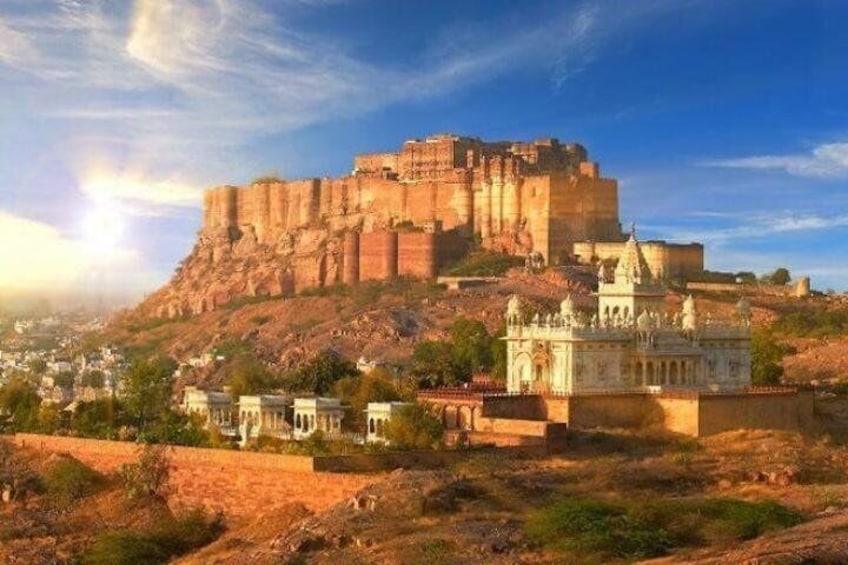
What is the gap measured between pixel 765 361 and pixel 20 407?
23.6 meters

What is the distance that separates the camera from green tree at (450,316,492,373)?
176 feet

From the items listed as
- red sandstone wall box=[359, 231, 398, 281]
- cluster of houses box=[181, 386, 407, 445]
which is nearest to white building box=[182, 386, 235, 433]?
cluster of houses box=[181, 386, 407, 445]

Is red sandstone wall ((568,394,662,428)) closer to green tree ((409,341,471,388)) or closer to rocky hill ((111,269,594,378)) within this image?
green tree ((409,341,471,388))

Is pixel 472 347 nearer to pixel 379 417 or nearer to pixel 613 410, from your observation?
pixel 613 410

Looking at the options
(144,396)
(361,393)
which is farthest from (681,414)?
(144,396)

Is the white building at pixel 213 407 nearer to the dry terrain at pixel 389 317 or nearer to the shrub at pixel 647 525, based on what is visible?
the shrub at pixel 647 525

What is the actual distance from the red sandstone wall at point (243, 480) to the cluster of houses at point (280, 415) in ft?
7.49

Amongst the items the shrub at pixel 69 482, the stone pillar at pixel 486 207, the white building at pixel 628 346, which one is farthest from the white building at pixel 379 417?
the stone pillar at pixel 486 207

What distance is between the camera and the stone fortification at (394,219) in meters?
77.8

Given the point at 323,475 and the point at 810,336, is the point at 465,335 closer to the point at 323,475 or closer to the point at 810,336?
the point at 810,336

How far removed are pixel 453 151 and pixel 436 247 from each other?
877cm

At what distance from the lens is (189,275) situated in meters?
98.9

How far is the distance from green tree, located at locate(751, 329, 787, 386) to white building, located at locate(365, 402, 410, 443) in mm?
13154

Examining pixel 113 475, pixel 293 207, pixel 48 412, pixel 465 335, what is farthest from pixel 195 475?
pixel 293 207
